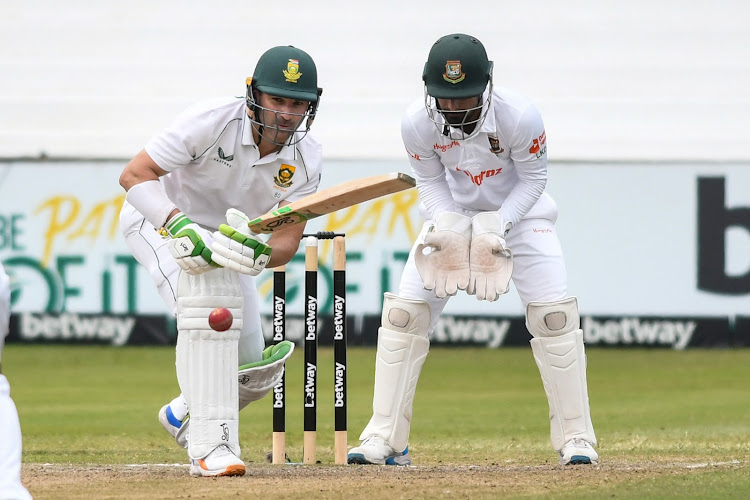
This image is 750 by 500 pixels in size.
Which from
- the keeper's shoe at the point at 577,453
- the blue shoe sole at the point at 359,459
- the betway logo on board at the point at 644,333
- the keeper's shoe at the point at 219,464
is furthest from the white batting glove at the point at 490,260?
the betway logo on board at the point at 644,333

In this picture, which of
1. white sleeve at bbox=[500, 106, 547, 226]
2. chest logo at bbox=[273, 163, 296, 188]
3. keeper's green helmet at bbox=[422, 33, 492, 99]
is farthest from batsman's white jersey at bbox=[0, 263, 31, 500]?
white sleeve at bbox=[500, 106, 547, 226]

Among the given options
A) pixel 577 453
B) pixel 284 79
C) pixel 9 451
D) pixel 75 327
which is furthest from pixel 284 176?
pixel 75 327

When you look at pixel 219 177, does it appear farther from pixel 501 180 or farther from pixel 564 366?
pixel 564 366

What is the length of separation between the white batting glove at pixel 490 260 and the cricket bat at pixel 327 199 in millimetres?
440

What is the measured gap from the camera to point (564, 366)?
14.0 ft

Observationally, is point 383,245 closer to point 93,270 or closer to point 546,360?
point 93,270

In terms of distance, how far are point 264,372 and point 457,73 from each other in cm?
113

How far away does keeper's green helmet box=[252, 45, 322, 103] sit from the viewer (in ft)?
12.8

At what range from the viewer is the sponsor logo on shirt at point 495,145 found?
4.19 metres

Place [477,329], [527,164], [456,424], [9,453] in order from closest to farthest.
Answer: [9,453]
[527,164]
[456,424]
[477,329]

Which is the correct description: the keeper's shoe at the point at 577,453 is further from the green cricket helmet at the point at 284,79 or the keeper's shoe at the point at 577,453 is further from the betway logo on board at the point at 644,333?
the betway logo on board at the point at 644,333

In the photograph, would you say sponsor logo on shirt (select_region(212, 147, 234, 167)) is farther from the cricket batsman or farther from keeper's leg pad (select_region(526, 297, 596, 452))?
keeper's leg pad (select_region(526, 297, 596, 452))

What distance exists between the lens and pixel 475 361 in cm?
930

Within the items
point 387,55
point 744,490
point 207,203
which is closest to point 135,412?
point 207,203
